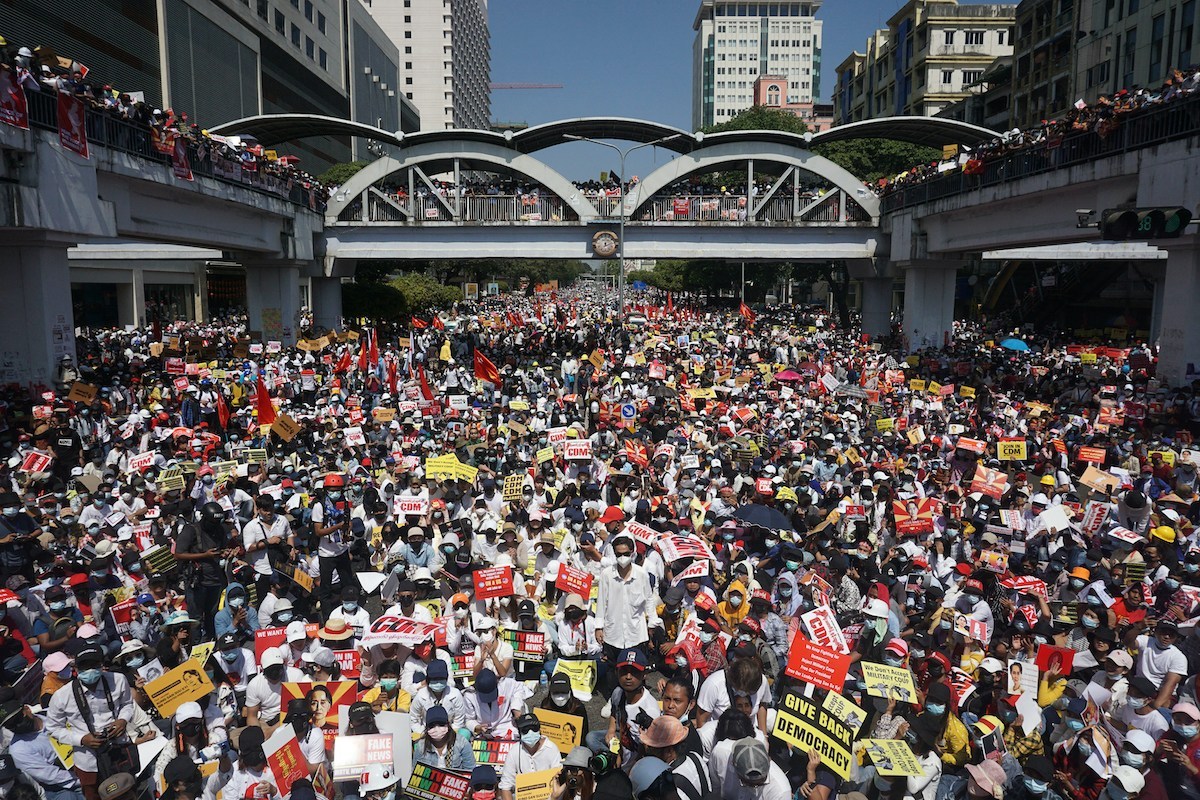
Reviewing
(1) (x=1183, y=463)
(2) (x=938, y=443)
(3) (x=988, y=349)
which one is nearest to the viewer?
(1) (x=1183, y=463)

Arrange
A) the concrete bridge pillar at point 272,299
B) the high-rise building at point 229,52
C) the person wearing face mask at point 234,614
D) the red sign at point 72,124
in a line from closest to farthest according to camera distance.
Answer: the person wearing face mask at point 234,614, the red sign at point 72,124, the concrete bridge pillar at point 272,299, the high-rise building at point 229,52

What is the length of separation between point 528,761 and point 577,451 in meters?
7.77

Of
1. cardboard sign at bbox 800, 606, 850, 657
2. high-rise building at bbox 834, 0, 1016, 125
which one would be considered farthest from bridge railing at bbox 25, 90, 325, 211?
high-rise building at bbox 834, 0, 1016, 125

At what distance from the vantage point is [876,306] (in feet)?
117

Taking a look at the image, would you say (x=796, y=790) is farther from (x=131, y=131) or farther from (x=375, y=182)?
(x=375, y=182)

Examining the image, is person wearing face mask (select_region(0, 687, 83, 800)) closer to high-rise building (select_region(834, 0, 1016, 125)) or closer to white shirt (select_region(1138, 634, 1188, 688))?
white shirt (select_region(1138, 634, 1188, 688))

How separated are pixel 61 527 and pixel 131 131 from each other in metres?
13.8

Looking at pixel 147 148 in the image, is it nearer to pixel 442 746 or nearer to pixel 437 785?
pixel 442 746

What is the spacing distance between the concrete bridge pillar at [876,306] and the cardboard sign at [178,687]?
107 ft

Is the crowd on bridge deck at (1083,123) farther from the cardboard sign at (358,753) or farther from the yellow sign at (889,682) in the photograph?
the cardboard sign at (358,753)

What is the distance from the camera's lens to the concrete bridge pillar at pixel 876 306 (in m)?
35.0

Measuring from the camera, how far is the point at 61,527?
10.0m

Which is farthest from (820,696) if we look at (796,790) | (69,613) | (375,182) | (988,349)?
(375,182)

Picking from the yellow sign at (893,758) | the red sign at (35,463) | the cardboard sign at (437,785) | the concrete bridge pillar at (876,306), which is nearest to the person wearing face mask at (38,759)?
the cardboard sign at (437,785)
